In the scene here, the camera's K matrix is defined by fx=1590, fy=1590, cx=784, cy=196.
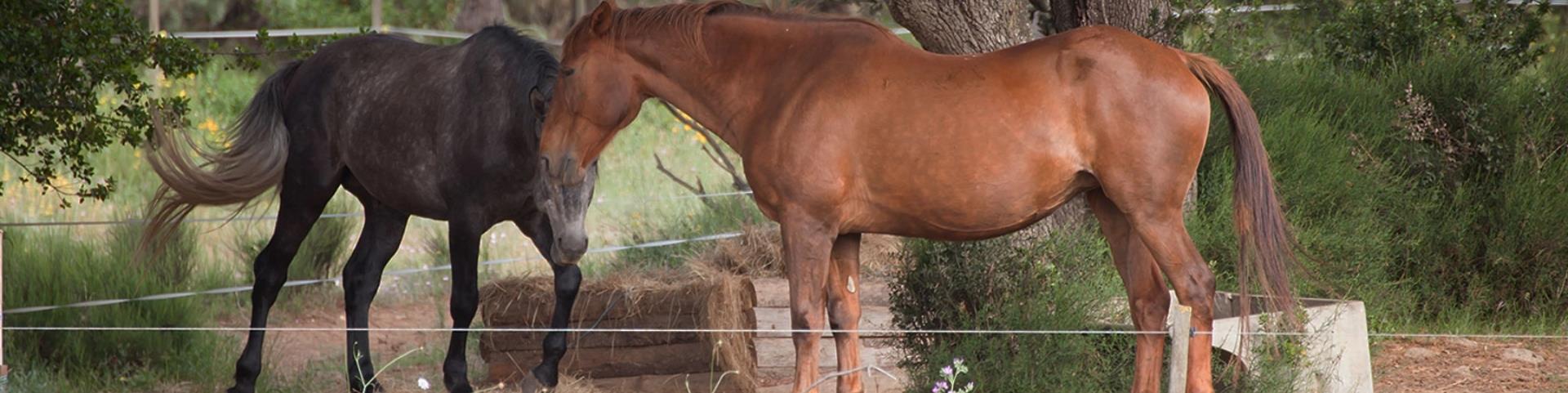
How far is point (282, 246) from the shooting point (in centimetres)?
600

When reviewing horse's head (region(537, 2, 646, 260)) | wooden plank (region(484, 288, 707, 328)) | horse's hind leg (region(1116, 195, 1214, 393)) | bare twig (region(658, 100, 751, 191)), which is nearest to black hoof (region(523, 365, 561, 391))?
wooden plank (region(484, 288, 707, 328))

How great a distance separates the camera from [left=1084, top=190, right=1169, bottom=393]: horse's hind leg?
420 cm

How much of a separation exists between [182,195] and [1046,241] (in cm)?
322

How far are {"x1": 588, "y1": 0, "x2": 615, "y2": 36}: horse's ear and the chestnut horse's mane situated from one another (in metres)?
0.02

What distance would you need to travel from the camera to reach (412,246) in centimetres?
1088

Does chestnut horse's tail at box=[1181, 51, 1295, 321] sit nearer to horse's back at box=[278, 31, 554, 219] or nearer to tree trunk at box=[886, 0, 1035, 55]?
tree trunk at box=[886, 0, 1035, 55]

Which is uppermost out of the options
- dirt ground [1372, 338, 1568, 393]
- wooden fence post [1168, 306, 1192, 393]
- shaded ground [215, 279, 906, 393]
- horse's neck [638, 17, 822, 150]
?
horse's neck [638, 17, 822, 150]

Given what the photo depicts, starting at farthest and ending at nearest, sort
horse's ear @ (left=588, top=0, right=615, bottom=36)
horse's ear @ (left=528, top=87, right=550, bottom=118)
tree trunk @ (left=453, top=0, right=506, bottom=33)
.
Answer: tree trunk @ (left=453, top=0, right=506, bottom=33) → horse's ear @ (left=528, top=87, right=550, bottom=118) → horse's ear @ (left=588, top=0, right=615, bottom=36)

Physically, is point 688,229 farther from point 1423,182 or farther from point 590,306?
point 1423,182

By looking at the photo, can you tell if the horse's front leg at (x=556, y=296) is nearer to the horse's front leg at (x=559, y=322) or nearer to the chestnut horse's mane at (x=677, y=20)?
the horse's front leg at (x=559, y=322)

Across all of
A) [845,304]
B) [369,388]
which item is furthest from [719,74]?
[369,388]

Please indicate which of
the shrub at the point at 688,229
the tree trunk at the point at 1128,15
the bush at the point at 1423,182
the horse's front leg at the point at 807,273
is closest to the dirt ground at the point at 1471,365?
the bush at the point at 1423,182

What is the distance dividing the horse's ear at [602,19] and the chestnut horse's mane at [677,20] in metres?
0.02

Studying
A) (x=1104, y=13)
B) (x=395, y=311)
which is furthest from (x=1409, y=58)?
(x=395, y=311)
